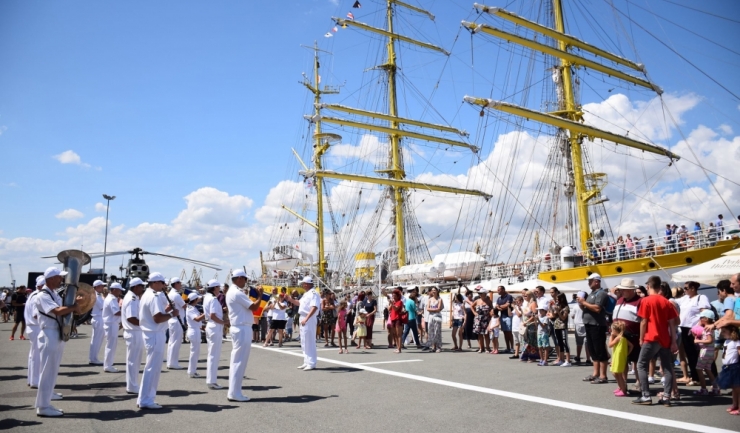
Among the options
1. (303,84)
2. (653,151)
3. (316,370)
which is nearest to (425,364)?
(316,370)

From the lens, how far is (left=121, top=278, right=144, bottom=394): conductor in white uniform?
794 cm

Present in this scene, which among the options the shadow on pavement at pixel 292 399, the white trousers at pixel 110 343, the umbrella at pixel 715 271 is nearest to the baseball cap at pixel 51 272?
the shadow on pavement at pixel 292 399

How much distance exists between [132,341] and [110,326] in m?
4.51

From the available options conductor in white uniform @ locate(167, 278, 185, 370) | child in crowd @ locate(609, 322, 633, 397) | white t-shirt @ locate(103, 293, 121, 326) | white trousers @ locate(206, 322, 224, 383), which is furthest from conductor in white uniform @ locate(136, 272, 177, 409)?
child in crowd @ locate(609, 322, 633, 397)

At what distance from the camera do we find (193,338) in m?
10.4

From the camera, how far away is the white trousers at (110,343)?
11266mm

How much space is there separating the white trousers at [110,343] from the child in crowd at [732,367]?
10895mm

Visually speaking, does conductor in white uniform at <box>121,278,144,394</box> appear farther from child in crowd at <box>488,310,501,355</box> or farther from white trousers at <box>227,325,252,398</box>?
child in crowd at <box>488,310,501,355</box>

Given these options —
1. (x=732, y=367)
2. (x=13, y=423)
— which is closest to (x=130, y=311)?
(x=13, y=423)

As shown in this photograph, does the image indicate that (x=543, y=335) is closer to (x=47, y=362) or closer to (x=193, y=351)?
(x=193, y=351)

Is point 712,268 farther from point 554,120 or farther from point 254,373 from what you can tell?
point 554,120

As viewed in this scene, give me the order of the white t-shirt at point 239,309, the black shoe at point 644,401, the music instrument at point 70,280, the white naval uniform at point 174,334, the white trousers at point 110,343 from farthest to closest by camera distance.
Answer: the white trousers at point 110,343 → the white naval uniform at point 174,334 → the white t-shirt at point 239,309 → the black shoe at point 644,401 → the music instrument at point 70,280

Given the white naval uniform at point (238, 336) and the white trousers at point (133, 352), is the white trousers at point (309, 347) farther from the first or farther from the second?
the white trousers at point (133, 352)

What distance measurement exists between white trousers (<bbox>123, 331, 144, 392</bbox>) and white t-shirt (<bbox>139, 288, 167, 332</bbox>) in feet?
1.49
